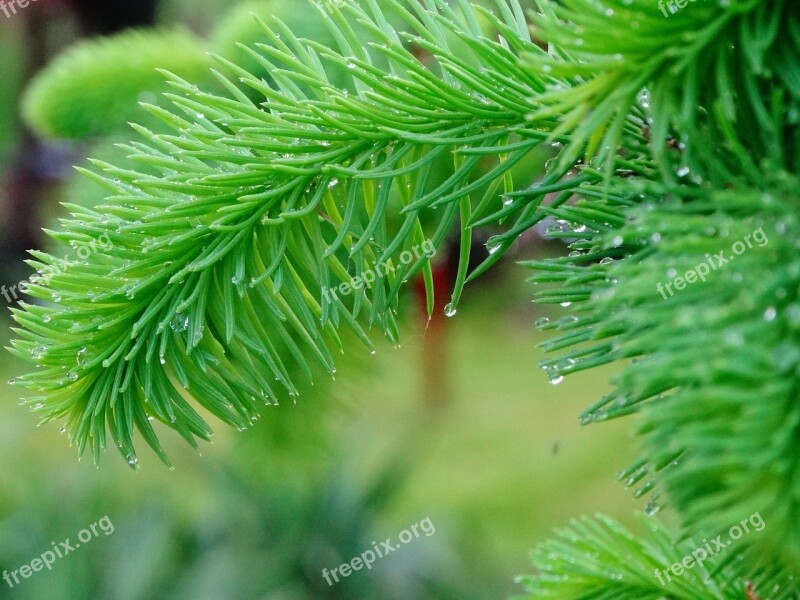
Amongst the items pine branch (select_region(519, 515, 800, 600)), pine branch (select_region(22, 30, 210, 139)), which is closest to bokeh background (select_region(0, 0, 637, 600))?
pine branch (select_region(22, 30, 210, 139))

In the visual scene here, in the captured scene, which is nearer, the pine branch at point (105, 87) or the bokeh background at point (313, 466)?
the pine branch at point (105, 87)

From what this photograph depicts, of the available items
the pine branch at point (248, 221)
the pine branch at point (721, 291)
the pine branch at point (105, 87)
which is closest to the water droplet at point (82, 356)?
the pine branch at point (248, 221)

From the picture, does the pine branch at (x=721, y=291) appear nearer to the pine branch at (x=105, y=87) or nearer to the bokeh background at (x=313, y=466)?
the bokeh background at (x=313, y=466)

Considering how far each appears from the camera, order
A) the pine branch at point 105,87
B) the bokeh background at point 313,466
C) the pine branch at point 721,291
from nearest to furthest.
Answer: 1. the pine branch at point 721,291
2. the pine branch at point 105,87
3. the bokeh background at point 313,466

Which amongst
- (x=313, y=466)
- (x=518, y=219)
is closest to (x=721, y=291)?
(x=518, y=219)

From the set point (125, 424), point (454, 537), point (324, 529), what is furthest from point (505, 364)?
point (125, 424)

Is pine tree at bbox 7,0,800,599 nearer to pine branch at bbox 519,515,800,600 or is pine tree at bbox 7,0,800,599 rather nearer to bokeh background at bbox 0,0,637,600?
pine branch at bbox 519,515,800,600

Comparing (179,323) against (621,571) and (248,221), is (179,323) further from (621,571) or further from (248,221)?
(621,571)
